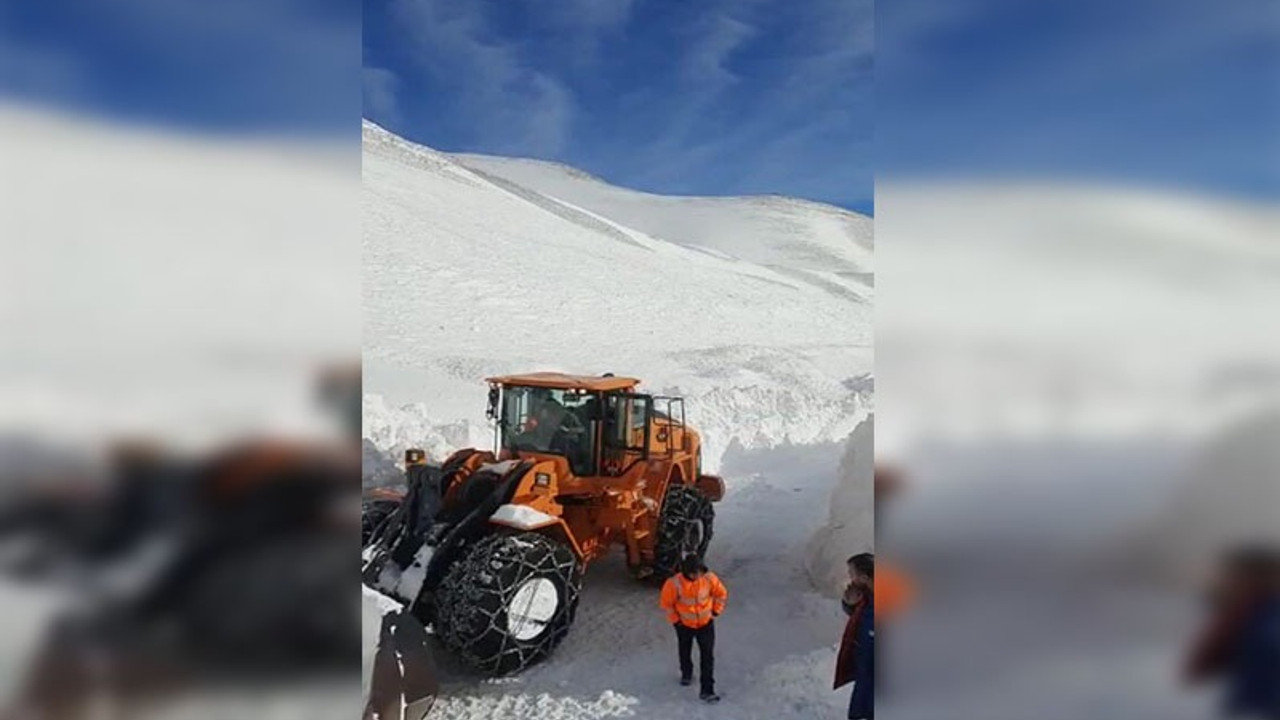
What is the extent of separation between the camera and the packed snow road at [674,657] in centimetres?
461

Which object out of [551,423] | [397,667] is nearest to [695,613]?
[397,667]

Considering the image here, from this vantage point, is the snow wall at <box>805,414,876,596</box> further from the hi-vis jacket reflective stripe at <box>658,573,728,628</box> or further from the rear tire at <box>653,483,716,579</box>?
the hi-vis jacket reflective stripe at <box>658,573,728,628</box>

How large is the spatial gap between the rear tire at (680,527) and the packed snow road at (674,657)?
30 centimetres

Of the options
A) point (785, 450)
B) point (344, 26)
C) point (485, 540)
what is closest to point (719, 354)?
point (785, 450)

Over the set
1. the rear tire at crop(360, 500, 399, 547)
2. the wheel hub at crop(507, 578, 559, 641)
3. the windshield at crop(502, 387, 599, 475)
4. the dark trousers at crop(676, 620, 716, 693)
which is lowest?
the dark trousers at crop(676, 620, 716, 693)

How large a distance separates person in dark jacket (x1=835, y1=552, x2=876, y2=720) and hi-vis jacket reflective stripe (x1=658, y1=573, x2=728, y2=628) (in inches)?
36.3

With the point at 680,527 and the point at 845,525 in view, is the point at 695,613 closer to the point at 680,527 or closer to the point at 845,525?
the point at 680,527

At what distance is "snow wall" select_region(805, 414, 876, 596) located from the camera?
20.2 ft

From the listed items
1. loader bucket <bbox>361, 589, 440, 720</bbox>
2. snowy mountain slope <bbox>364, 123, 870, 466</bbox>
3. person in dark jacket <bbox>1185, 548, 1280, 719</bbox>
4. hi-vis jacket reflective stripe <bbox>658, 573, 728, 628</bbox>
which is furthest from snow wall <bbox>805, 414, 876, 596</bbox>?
person in dark jacket <bbox>1185, 548, 1280, 719</bbox>

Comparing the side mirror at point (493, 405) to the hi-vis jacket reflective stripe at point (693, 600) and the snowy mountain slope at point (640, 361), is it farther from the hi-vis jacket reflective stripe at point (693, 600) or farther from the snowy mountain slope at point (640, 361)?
the hi-vis jacket reflective stripe at point (693, 600)

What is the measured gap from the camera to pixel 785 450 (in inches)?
542

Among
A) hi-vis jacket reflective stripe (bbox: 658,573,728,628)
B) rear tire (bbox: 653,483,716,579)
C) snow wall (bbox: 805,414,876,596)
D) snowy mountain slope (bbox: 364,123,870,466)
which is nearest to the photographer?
hi-vis jacket reflective stripe (bbox: 658,573,728,628)

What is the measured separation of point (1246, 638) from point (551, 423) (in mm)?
5547

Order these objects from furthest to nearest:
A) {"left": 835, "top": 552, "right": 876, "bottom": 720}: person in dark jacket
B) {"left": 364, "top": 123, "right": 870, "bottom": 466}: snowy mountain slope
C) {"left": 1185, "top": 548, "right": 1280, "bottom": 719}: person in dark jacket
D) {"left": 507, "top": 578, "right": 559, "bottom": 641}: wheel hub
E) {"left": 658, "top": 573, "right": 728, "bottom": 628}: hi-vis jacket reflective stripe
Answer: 1. {"left": 364, "top": 123, "right": 870, "bottom": 466}: snowy mountain slope
2. {"left": 658, "top": 573, "right": 728, "bottom": 628}: hi-vis jacket reflective stripe
3. {"left": 507, "top": 578, "right": 559, "bottom": 641}: wheel hub
4. {"left": 835, "top": 552, "right": 876, "bottom": 720}: person in dark jacket
5. {"left": 1185, "top": 548, "right": 1280, "bottom": 719}: person in dark jacket
